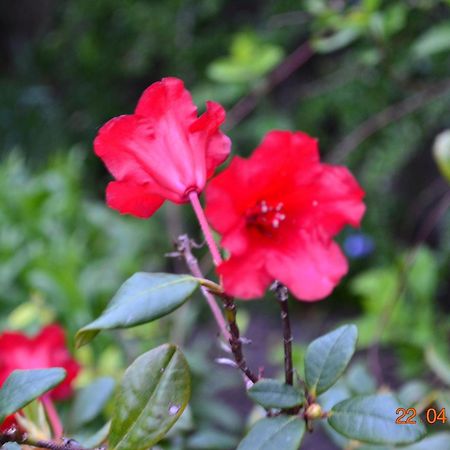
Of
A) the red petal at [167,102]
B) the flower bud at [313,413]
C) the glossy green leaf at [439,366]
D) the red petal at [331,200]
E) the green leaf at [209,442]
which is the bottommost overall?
the glossy green leaf at [439,366]

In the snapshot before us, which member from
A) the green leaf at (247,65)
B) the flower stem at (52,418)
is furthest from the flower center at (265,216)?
the green leaf at (247,65)

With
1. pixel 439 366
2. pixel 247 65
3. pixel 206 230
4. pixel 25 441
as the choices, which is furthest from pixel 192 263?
pixel 247 65

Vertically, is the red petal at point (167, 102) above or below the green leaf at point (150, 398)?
above

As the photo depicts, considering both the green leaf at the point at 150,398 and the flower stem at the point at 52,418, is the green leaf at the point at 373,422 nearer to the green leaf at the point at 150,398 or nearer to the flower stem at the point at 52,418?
the green leaf at the point at 150,398

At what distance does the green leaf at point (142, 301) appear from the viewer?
0.47 metres

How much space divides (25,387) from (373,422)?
0.86ft

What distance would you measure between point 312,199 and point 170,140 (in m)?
0.12

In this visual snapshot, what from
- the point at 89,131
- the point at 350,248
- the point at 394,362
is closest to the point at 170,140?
the point at 350,248

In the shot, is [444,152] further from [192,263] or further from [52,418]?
[52,418]

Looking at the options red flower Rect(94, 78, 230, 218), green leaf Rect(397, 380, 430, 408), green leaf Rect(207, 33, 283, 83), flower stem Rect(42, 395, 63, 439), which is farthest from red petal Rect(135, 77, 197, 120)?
green leaf Rect(207, 33, 283, 83)

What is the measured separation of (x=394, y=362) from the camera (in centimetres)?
267

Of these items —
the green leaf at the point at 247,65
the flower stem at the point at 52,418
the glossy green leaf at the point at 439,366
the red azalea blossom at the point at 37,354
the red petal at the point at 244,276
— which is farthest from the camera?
the green leaf at the point at 247,65

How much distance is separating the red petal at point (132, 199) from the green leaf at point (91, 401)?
364mm

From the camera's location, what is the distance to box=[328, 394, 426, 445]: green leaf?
0.49m
